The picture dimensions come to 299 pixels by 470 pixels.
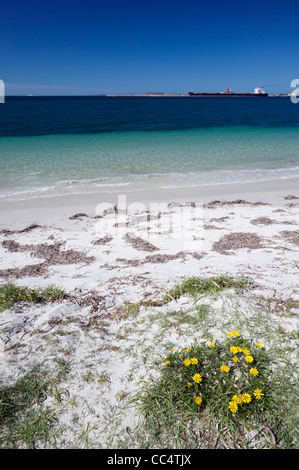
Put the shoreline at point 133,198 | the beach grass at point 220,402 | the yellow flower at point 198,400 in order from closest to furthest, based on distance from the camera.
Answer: the beach grass at point 220,402 → the yellow flower at point 198,400 → the shoreline at point 133,198

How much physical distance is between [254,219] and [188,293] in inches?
177

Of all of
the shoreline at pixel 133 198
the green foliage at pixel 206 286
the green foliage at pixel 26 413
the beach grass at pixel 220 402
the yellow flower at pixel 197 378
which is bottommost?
the green foliage at pixel 26 413

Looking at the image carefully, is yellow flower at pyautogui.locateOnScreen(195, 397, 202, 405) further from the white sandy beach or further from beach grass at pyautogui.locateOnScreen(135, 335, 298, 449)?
the white sandy beach

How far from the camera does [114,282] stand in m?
4.36

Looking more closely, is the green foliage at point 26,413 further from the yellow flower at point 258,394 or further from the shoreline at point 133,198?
the shoreline at point 133,198

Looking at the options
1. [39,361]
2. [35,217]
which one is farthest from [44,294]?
[35,217]

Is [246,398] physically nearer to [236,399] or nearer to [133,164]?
[236,399]

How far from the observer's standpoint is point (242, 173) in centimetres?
1373

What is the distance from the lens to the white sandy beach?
254cm

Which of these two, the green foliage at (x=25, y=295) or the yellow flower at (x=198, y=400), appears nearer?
the yellow flower at (x=198, y=400)

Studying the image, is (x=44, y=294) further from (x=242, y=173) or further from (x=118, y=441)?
(x=242, y=173)

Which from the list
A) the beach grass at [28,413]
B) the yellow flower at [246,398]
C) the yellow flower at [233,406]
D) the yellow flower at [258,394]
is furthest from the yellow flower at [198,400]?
the beach grass at [28,413]

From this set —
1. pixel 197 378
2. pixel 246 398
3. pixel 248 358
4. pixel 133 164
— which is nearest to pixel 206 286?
pixel 248 358

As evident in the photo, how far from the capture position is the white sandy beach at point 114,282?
254 centimetres
